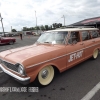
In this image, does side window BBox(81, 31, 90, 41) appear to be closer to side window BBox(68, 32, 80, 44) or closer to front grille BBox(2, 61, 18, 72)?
side window BBox(68, 32, 80, 44)

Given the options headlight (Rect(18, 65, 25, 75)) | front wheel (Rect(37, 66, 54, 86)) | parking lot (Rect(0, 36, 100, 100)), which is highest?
headlight (Rect(18, 65, 25, 75))

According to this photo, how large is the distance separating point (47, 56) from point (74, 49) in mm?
1344

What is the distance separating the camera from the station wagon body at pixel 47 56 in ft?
9.71

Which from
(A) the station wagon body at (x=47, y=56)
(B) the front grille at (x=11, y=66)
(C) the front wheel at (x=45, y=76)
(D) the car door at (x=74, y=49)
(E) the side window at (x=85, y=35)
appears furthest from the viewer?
(E) the side window at (x=85, y=35)

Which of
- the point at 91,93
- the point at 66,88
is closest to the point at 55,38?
the point at 66,88

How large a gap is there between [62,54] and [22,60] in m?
1.40

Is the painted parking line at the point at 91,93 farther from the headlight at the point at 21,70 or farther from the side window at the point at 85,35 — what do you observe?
the side window at the point at 85,35

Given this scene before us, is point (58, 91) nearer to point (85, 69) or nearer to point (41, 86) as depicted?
point (41, 86)

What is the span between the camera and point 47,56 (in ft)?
11.0

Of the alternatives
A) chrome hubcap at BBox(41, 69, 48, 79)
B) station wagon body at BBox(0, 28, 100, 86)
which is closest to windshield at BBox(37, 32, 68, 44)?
station wagon body at BBox(0, 28, 100, 86)

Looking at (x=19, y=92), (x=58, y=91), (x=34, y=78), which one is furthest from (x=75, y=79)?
(x=19, y=92)

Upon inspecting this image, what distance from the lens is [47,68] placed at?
3496 millimetres

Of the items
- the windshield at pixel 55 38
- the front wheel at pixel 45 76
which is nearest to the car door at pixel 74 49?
the windshield at pixel 55 38

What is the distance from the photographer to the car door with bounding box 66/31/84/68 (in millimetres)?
4070
